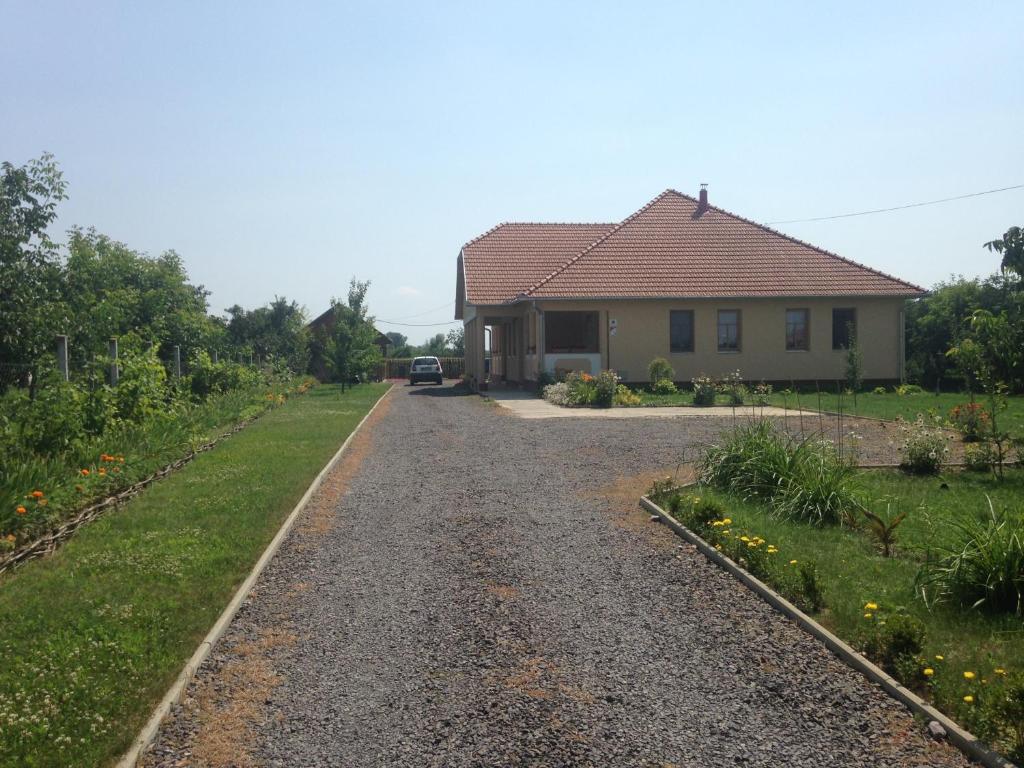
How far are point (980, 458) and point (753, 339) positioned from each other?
61.7ft

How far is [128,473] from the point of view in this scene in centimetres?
1031

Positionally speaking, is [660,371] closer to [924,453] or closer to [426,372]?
[924,453]

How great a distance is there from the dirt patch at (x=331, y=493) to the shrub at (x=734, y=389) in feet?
26.6

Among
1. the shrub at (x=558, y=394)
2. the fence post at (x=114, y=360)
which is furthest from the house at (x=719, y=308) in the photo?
the fence post at (x=114, y=360)

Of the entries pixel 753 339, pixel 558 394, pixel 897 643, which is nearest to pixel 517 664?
→ pixel 897 643

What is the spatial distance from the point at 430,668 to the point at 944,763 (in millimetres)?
2647

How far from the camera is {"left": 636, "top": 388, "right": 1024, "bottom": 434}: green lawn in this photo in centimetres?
→ 1977

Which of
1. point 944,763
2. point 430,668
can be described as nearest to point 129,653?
point 430,668

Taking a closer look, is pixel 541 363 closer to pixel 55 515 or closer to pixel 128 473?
pixel 128 473

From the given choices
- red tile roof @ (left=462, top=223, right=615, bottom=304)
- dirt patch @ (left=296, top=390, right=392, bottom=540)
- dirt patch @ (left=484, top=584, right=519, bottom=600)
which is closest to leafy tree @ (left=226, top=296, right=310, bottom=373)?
red tile roof @ (left=462, top=223, right=615, bottom=304)

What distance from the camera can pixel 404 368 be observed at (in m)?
60.6

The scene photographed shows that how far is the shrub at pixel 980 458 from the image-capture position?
37.2 ft

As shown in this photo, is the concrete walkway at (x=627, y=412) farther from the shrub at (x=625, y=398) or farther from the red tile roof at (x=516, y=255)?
the red tile roof at (x=516, y=255)

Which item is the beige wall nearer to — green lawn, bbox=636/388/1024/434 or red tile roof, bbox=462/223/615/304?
green lawn, bbox=636/388/1024/434
